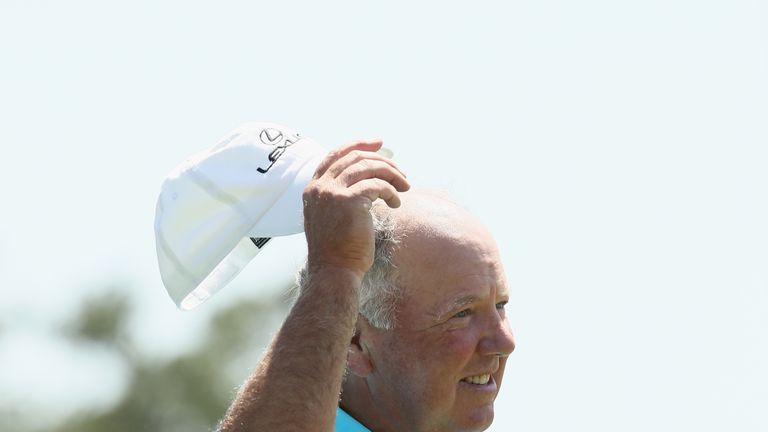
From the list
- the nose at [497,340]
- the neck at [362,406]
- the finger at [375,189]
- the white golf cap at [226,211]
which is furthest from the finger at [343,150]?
the neck at [362,406]

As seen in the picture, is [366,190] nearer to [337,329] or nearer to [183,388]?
[337,329]

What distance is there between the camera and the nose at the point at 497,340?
5.82 metres

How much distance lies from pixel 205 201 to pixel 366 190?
94cm

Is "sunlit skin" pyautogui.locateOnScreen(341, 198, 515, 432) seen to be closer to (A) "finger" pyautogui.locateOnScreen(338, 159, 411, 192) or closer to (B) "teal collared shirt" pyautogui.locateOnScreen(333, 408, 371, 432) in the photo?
(B) "teal collared shirt" pyautogui.locateOnScreen(333, 408, 371, 432)

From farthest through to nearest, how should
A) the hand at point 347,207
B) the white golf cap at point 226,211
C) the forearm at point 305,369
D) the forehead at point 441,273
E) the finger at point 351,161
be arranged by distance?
1. the forehead at point 441,273
2. the white golf cap at point 226,211
3. the finger at point 351,161
4. the hand at point 347,207
5. the forearm at point 305,369

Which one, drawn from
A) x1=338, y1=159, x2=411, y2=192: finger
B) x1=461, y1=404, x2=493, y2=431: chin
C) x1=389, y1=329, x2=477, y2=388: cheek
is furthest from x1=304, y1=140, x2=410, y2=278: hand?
x1=461, y1=404, x2=493, y2=431: chin

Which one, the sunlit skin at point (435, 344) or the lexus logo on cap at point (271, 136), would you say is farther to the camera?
the lexus logo on cap at point (271, 136)

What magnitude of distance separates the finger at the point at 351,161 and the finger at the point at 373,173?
0.04 ft

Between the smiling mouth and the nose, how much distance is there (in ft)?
0.27

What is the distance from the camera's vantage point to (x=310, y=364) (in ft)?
15.8

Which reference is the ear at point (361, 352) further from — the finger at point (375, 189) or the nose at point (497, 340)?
the finger at point (375, 189)

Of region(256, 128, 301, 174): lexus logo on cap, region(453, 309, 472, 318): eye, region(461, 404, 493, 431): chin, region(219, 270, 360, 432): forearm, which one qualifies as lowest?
region(219, 270, 360, 432): forearm

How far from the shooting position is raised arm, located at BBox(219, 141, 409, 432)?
4754 mm

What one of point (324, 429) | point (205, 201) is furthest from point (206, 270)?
point (324, 429)
